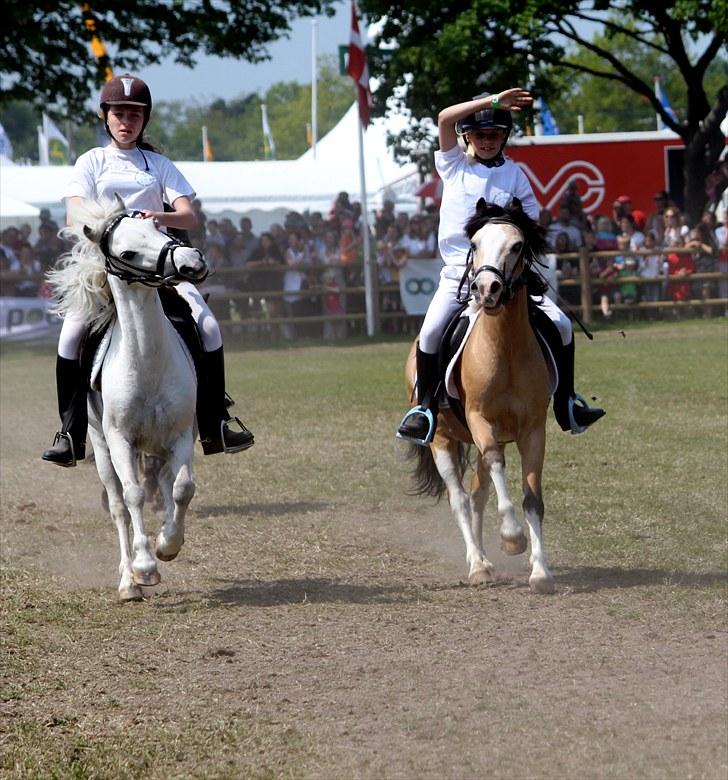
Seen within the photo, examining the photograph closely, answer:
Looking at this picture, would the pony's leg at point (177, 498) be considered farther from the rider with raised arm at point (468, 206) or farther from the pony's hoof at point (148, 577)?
the rider with raised arm at point (468, 206)

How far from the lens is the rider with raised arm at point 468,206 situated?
8398mm

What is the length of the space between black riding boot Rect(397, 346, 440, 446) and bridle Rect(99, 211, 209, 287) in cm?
193

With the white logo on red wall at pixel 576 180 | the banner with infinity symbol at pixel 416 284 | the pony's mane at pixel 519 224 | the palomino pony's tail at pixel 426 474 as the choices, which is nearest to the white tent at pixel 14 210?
the banner with infinity symbol at pixel 416 284

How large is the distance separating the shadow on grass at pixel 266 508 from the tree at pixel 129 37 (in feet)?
64.9

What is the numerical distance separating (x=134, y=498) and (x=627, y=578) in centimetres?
287

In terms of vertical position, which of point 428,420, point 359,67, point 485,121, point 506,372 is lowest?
point 428,420

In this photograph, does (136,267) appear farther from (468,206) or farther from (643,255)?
(643,255)

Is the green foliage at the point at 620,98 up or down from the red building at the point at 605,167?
up

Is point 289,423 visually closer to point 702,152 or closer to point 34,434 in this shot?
point 34,434

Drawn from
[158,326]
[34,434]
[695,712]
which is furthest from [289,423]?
[695,712]

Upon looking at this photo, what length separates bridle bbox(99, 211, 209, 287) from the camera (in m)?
7.49

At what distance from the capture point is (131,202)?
8.36m

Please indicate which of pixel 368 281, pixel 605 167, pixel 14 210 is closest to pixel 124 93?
pixel 368 281

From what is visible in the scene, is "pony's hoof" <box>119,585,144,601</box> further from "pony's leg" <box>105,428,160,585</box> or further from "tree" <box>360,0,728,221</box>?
"tree" <box>360,0,728,221</box>
